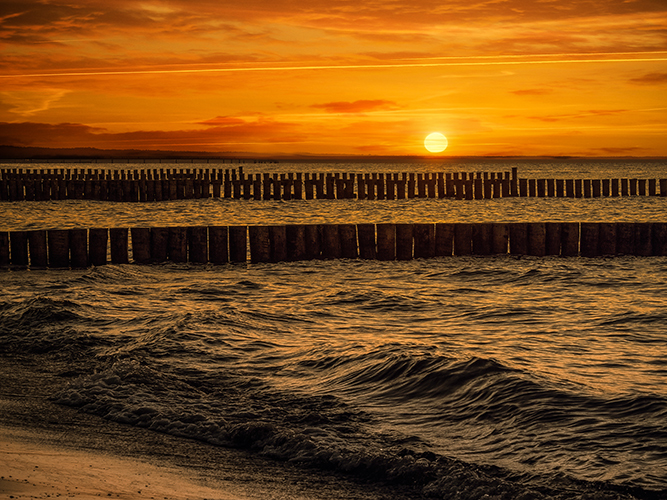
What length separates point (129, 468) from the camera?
459 cm

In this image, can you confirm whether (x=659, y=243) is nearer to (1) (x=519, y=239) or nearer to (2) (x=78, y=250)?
(1) (x=519, y=239)

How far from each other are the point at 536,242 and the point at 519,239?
0.38 m

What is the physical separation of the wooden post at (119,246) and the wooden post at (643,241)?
418 inches

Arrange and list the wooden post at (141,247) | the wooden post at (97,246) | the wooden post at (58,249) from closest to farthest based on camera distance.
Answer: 1. the wooden post at (58,249)
2. the wooden post at (97,246)
3. the wooden post at (141,247)

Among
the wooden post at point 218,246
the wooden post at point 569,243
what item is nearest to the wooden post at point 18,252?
the wooden post at point 218,246

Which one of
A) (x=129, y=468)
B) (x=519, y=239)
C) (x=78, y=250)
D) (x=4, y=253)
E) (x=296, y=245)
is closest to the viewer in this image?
(x=129, y=468)

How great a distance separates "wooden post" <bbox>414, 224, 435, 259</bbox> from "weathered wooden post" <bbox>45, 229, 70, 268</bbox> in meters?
7.04

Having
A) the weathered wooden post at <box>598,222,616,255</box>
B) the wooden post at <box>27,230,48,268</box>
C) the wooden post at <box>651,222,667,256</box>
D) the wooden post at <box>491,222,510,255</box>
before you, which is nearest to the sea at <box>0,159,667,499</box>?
the wooden post at <box>27,230,48,268</box>

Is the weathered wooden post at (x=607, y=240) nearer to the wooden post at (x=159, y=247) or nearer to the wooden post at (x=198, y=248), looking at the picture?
the wooden post at (x=198, y=248)

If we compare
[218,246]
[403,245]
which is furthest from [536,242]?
[218,246]

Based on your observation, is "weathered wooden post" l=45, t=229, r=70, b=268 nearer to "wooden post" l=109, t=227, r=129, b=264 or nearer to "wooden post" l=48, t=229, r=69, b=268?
"wooden post" l=48, t=229, r=69, b=268

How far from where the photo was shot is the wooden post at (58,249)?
565 inches

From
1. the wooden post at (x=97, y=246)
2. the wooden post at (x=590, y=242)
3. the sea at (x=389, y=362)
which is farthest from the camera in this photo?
the wooden post at (x=590, y=242)

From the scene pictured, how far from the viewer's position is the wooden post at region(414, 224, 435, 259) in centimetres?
1548
